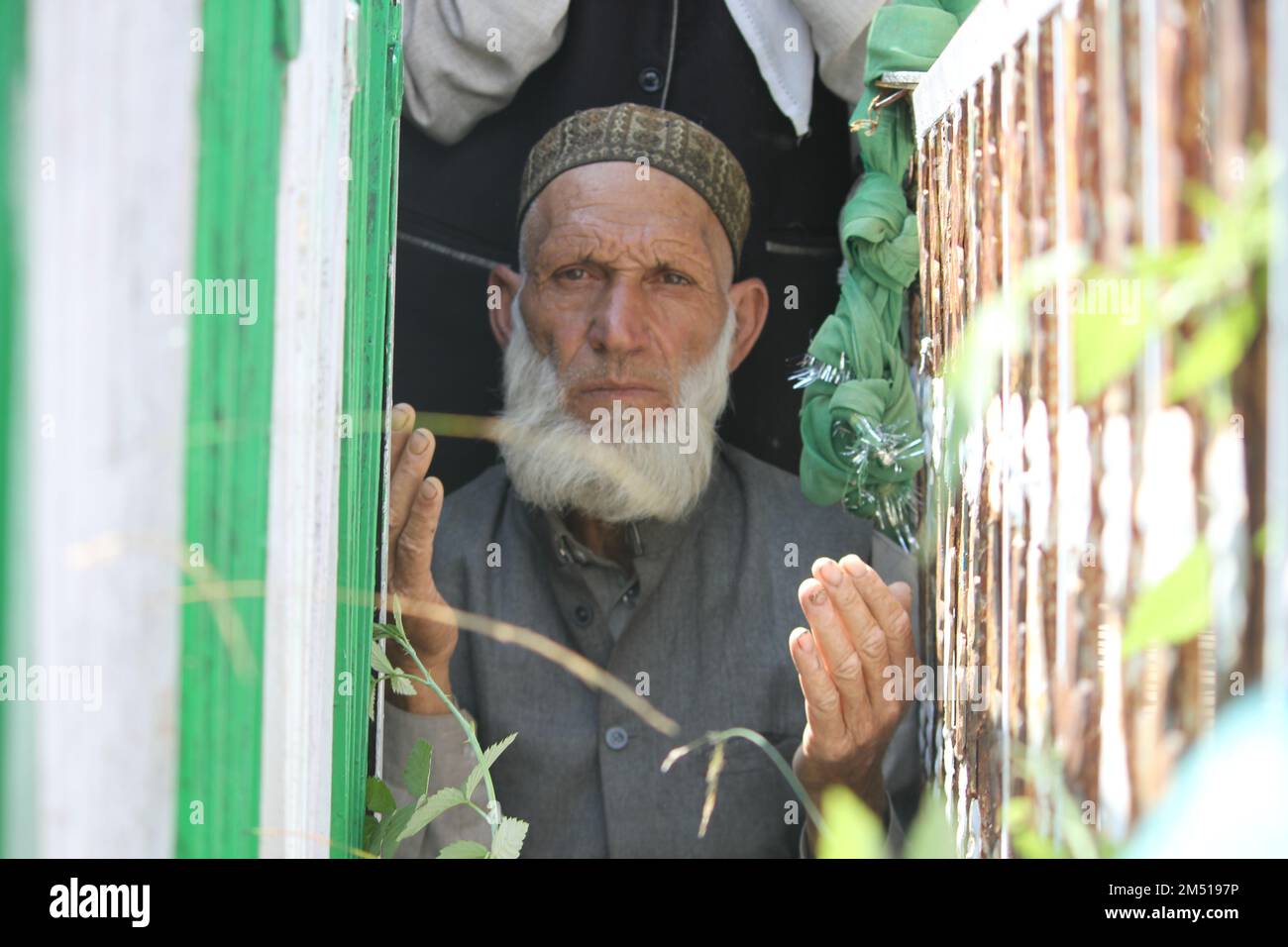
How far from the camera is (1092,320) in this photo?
0.59 m

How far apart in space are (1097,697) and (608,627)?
1.32 meters

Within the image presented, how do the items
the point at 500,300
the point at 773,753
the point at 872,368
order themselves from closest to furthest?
the point at 773,753, the point at 872,368, the point at 500,300

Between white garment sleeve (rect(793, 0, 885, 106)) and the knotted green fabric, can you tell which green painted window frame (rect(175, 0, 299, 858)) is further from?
white garment sleeve (rect(793, 0, 885, 106))

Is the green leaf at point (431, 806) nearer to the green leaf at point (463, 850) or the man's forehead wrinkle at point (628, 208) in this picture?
the green leaf at point (463, 850)

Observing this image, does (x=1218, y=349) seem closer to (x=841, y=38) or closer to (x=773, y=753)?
(x=773, y=753)

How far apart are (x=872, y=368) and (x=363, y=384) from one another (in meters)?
0.82

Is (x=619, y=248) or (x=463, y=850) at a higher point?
(x=619, y=248)

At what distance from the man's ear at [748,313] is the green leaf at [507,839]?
3.80 feet

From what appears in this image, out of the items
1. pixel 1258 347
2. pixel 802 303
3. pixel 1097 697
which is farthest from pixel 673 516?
Result: pixel 1258 347

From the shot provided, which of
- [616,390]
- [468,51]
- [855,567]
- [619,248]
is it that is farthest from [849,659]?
[468,51]

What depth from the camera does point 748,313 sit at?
7.79 ft

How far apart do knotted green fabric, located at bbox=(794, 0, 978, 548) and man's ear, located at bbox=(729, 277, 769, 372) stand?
0.39 metres

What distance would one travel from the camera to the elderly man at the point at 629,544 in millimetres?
1921
